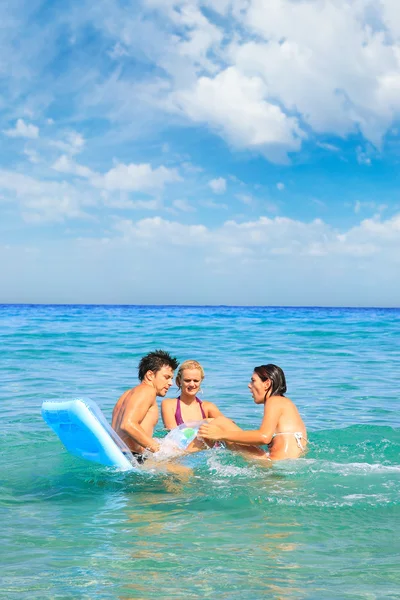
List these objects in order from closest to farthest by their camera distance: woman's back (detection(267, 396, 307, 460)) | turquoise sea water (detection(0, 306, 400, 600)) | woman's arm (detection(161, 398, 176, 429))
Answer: turquoise sea water (detection(0, 306, 400, 600)) < woman's back (detection(267, 396, 307, 460)) < woman's arm (detection(161, 398, 176, 429))

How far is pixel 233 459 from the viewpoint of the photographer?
625cm

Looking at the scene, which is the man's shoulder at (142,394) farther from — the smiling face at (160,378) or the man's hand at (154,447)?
the man's hand at (154,447)

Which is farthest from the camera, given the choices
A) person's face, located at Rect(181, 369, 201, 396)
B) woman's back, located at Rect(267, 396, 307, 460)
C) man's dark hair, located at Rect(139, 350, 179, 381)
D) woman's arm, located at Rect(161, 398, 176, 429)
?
woman's arm, located at Rect(161, 398, 176, 429)

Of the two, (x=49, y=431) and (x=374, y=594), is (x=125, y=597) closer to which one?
(x=374, y=594)

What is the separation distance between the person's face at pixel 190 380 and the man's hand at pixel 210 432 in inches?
22.6

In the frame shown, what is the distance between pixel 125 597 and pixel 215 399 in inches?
285

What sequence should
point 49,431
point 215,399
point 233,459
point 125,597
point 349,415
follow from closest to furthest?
point 125,597
point 233,459
point 49,431
point 349,415
point 215,399

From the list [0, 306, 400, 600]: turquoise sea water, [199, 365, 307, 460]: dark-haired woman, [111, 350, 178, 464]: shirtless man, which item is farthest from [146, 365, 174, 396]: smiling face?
[0, 306, 400, 600]: turquoise sea water

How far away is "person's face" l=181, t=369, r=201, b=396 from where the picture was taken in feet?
21.5

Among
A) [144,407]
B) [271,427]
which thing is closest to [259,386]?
[271,427]

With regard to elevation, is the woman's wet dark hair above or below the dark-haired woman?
above

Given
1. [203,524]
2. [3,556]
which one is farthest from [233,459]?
[3,556]

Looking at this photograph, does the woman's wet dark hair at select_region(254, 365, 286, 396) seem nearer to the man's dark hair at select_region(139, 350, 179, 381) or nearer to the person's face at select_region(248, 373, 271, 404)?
the person's face at select_region(248, 373, 271, 404)

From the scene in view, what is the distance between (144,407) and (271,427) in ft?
4.06
